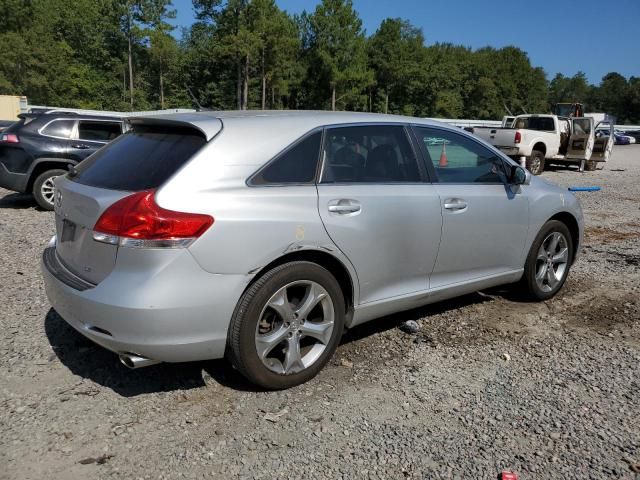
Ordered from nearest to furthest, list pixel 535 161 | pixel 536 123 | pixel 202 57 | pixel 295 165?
pixel 295 165
pixel 535 161
pixel 536 123
pixel 202 57

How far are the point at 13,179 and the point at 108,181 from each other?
7.05m

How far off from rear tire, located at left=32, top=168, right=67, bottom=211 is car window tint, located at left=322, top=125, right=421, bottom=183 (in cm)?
710

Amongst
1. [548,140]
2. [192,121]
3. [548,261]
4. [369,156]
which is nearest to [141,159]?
[192,121]

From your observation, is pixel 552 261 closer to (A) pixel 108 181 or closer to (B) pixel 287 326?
(B) pixel 287 326

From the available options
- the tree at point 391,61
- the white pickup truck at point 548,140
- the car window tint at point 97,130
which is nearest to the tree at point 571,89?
the tree at point 391,61

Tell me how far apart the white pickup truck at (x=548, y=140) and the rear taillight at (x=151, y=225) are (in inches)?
660

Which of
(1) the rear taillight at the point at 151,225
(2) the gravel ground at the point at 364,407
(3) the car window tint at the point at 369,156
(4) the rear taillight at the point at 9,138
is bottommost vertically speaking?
(2) the gravel ground at the point at 364,407

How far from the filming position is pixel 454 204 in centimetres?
405

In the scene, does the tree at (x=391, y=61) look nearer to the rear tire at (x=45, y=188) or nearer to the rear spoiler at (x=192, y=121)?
the rear tire at (x=45, y=188)

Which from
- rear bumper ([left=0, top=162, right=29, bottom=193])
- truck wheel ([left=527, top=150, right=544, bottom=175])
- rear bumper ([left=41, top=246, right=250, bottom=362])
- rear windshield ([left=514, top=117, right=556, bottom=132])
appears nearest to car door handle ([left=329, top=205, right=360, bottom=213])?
rear bumper ([left=41, top=246, right=250, bottom=362])

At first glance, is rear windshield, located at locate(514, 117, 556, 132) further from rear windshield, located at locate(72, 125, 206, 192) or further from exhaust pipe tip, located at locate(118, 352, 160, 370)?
exhaust pipe tip, located at locate(118, 352, 160, 370)

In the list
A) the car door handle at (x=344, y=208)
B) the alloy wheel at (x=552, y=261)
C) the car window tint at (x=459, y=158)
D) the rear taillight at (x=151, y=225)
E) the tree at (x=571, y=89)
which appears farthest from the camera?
the tree at (x=571, y=89)

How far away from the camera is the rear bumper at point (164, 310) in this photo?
2805 millimetres

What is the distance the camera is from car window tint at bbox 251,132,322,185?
320 centimetres
